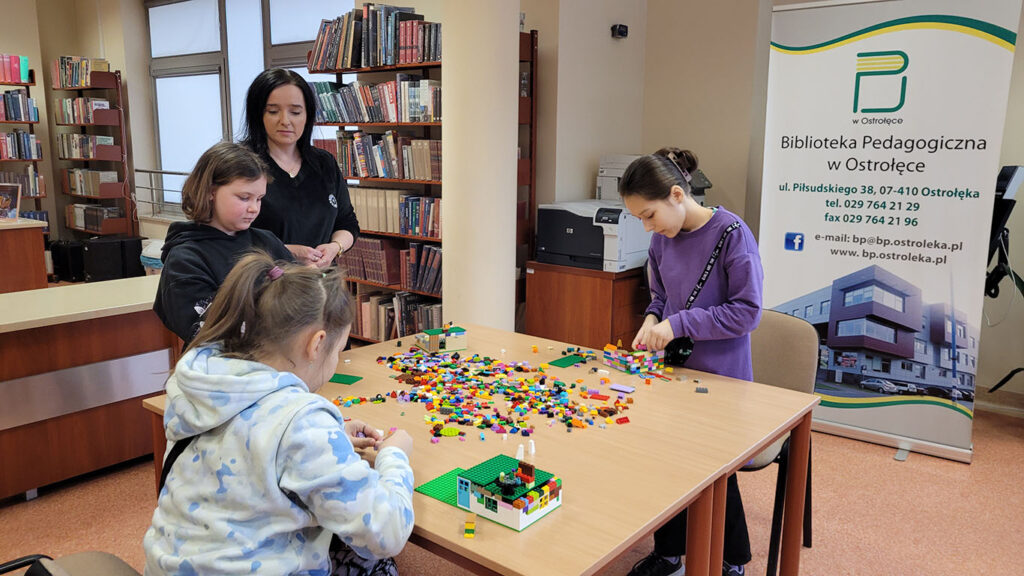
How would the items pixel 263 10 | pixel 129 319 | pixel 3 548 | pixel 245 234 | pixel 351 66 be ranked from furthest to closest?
pixel 263 10 → pixel 351 66 → pixel 129 319 → pixel 3 548 → pixel 245 234

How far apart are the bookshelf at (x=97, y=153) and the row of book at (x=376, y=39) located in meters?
4.43

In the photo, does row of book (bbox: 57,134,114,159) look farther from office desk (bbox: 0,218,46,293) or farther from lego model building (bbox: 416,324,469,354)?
lego model building (bbox: 416,324,469,354)

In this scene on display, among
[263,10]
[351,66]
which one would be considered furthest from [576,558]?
[263,10]

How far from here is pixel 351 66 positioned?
488 centimetres

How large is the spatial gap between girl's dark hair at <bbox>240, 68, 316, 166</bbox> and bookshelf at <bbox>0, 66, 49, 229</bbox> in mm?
→ 6818

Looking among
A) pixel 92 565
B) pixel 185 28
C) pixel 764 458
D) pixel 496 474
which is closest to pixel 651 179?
pixel 764 458

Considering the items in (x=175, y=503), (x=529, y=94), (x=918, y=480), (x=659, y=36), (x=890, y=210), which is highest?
(x=659, y=36)

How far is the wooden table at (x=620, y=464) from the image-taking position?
4.13 feet

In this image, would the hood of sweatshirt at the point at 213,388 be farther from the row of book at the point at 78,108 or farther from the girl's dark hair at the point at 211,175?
the row of book at the point at 78,108

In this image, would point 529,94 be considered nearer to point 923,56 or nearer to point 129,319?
point 923,56

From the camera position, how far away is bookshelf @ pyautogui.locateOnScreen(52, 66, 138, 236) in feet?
26.8

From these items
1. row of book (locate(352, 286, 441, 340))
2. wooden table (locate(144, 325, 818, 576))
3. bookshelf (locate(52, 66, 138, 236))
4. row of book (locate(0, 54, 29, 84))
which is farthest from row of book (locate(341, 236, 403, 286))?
row of book (locate(0, 54, 29, 84))

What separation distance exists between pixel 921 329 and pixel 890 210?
1.98 feet

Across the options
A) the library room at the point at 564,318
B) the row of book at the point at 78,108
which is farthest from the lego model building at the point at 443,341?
the row of book at the point at 78,108
